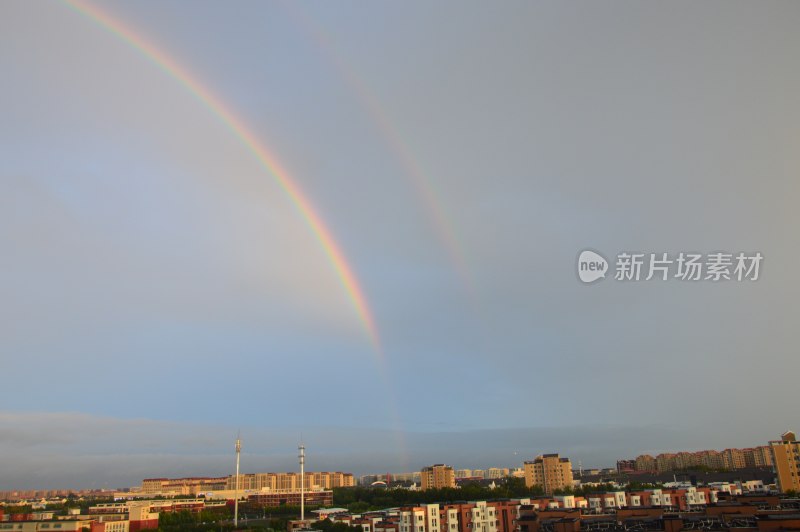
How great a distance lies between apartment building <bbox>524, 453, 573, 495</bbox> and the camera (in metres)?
53.4

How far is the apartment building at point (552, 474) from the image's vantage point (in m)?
53.4

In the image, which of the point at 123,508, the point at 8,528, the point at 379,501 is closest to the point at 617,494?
the point at 379,501

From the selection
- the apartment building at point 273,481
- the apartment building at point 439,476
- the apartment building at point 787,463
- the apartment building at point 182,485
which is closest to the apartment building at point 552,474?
the apartment building at point 439,476

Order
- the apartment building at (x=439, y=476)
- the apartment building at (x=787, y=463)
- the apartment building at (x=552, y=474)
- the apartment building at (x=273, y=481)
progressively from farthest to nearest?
the apartment building at (x=273, y=481), the apartment building at (x=439, y=476), the apartment building at (x=552, y=474), the apartment building at (x=787, y=463)

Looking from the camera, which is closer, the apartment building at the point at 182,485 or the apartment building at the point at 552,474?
the apartment building at the point at 552,474

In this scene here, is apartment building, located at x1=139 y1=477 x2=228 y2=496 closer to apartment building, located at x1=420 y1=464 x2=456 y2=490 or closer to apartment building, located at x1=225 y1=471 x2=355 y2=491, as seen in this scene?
apartment building, located at x1=225 y1=471 x2=355 y2=491

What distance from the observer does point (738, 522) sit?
56.0 ft

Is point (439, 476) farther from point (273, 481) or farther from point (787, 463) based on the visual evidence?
point (787, 463)

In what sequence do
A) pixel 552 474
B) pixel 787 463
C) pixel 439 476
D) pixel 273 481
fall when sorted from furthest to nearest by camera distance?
pixel 273 481 → pixel 439 476 → pixel 552 474 → pixel 787 463

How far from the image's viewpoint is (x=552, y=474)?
177ft

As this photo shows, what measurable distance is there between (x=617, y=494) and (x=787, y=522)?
683 inches

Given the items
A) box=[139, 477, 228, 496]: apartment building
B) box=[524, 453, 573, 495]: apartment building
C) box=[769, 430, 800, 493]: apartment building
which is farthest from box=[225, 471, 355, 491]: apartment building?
box=[769, 430, 800, 493]: apartment building

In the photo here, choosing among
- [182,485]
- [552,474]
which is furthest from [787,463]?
[182,485]

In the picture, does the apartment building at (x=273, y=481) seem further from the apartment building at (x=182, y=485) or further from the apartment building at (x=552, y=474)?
the apartment building at (x=552, y=474)
